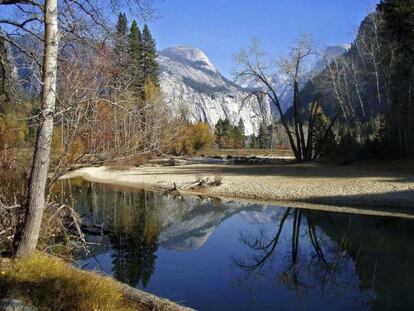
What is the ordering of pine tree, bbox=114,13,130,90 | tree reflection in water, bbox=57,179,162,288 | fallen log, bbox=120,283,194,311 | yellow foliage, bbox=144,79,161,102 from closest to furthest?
fallen log, bbox=120,283,194,311
pine tree, bbox=114,13,130,90
tree reflection in water, bbox=57,179,162,288
yellow foliage, bbox=144,79,161,102

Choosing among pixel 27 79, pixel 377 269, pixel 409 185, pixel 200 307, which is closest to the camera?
pixel 27 79

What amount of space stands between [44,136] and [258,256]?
24.7 ft

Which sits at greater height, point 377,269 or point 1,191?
point 1,191

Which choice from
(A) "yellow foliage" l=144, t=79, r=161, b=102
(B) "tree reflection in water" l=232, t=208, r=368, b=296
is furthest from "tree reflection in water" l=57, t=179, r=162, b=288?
(A) "yellow foliage" l=144, t=79, r=161, b=102

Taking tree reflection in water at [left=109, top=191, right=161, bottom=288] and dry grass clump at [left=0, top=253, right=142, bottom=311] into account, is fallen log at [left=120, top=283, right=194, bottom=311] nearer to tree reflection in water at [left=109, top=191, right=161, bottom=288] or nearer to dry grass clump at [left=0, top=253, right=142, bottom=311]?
dry grass clump at [left=0, top=253, right=142, bottom=311]

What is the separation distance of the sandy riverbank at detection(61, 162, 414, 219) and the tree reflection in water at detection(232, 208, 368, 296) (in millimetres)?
4182

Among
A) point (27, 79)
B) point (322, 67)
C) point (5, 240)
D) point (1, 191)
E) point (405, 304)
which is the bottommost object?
point (405, 304)

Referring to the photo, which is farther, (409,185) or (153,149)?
(409,185)

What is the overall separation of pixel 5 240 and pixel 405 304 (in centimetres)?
713

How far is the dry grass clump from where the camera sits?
5.25 meters

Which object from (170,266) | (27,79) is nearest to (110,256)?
(170,266)

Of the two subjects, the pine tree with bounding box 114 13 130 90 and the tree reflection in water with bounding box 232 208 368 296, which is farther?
the tree reflection in water with bounding box 232 208 368 296

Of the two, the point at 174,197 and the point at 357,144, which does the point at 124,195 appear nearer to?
the point at 174,197

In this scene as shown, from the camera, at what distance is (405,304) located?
8281 millimetres
